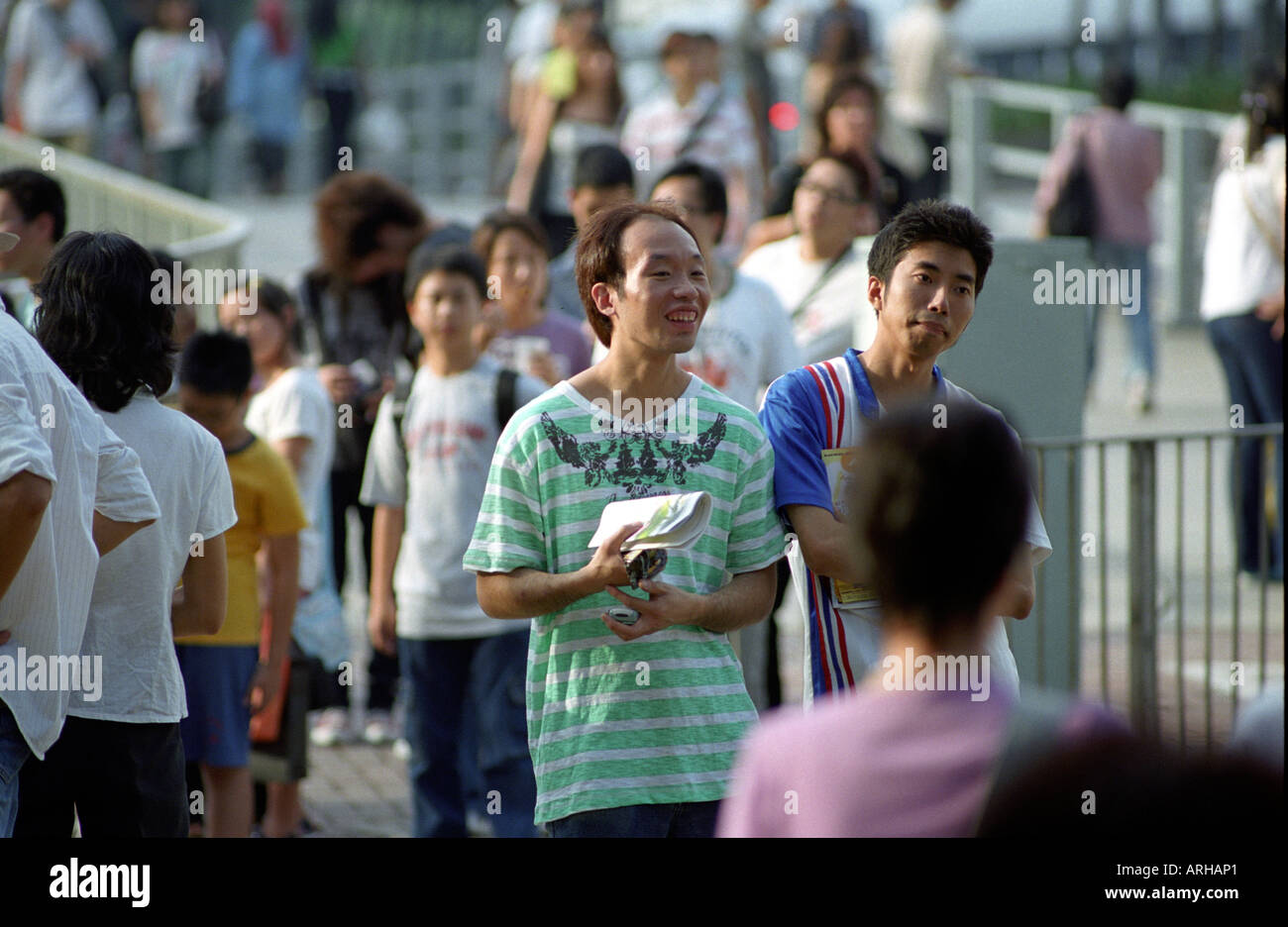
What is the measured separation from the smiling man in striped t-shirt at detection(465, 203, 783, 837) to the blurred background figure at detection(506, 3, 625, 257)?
6367 millimetres

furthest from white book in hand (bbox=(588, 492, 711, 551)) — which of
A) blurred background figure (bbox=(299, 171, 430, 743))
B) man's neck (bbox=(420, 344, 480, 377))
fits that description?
blurred background figure (bbox=(299, 171, 430, 743))

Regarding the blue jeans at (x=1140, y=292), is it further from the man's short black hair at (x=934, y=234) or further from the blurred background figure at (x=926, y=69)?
the man's short black hair at (x=934, y=234)

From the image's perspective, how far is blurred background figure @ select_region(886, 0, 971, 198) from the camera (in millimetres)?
14039

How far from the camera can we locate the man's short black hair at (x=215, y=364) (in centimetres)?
523

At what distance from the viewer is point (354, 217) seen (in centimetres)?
725

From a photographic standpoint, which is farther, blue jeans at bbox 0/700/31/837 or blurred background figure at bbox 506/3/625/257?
blurred background figure at bbox 506/3/625/257

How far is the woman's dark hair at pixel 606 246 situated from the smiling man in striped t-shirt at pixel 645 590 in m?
0.03

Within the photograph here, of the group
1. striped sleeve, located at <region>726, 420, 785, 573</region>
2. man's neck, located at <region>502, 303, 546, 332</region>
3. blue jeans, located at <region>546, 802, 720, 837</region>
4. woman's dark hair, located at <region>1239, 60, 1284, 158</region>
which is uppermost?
woman's dark hair, located at <region>1239, 60, 1284, 158</region>

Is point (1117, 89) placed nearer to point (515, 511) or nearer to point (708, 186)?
point (708, 186)

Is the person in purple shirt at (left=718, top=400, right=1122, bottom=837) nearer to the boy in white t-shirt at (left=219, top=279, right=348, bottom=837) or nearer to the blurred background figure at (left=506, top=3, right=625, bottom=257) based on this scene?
the boy in white t-shirt at (left=219, top=279, right=348, bottom=837)

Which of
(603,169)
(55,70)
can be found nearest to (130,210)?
(55,70)

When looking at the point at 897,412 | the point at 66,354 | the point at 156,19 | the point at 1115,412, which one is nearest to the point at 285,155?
the point at 156,19

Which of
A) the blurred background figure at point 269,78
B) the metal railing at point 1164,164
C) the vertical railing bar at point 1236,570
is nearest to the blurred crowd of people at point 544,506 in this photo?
the vertical railing bar at point 1236,570
